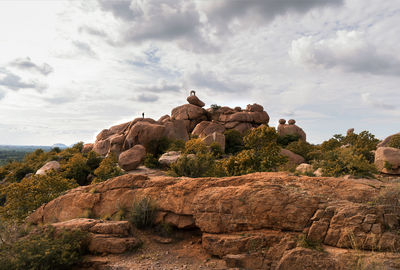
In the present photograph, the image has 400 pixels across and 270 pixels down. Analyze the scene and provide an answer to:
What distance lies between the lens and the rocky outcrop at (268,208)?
19.7ft

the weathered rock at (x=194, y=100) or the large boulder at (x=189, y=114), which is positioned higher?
the weathered rock at (x=194, y=100)

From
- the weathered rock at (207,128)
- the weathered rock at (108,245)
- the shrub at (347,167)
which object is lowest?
the weathered rock at (108,245)

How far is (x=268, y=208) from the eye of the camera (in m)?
7.00

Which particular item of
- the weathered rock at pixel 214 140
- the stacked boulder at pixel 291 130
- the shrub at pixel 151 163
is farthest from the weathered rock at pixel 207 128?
the shrub at pixel 151 163

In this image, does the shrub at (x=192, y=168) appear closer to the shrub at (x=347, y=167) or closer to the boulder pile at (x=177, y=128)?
the shrub at (x=347, y=167)

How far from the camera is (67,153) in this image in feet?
127

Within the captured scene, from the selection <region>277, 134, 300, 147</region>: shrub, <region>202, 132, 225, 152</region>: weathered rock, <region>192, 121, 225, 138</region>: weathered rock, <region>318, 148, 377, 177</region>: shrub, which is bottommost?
<region>318, 148, 377, 177</region>: shrub

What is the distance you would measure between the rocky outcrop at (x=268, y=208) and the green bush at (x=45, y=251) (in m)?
2.05

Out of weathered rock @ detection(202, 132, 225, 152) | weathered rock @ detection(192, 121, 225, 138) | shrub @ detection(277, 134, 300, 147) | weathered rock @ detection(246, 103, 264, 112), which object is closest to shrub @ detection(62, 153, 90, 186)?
weathered rock @ detection(202, 132, 225, 152)

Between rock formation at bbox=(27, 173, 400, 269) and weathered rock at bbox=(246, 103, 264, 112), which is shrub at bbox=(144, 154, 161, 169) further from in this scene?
weathered rock at bbox=(246, 103, 264, 112)

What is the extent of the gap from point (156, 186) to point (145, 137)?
2552 cm

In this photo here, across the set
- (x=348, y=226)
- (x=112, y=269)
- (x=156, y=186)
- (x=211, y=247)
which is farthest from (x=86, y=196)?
(x=348, y=226)

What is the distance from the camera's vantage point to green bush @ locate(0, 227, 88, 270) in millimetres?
6119

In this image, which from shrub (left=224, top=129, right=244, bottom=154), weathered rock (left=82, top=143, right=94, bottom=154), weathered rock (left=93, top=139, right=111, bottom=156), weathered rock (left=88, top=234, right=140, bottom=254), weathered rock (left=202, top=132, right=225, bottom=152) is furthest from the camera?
weathered rock (left=82, top=143, right=94, bottom=154)
